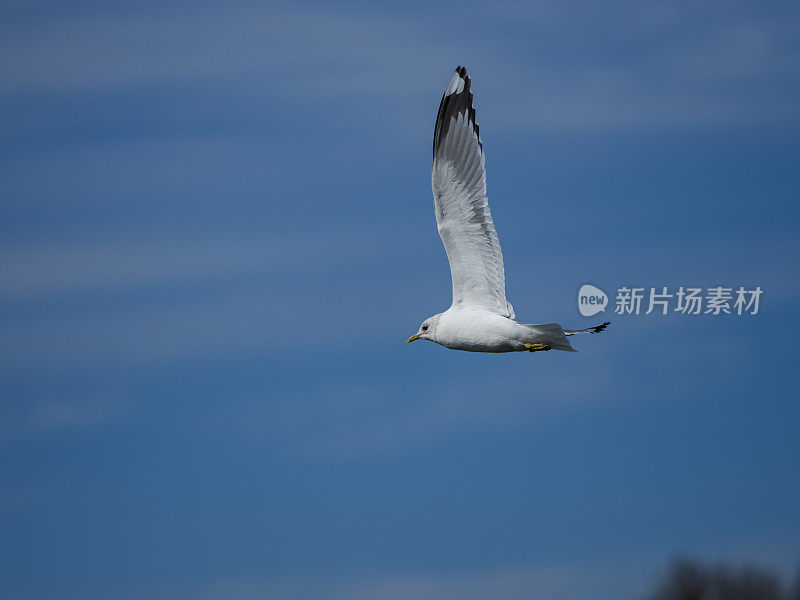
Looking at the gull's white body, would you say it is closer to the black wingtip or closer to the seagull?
the seagull

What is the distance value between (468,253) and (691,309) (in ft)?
18.3

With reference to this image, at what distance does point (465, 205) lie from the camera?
32938mm

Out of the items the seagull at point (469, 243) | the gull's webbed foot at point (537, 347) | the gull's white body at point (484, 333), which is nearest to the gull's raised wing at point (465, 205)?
the seagull at point (469, 243)

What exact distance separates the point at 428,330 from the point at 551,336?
265 centimetres

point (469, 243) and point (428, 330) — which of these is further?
point (428, 330)

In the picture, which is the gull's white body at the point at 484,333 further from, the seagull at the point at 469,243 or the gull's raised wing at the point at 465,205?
the gull's raised wing at the point at 465,205

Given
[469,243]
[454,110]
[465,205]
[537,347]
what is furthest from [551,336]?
[454,110]

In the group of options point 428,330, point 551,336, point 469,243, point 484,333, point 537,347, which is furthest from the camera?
point 428,330

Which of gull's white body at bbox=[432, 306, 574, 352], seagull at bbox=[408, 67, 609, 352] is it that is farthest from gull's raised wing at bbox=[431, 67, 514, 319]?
gull's white body at bbox=[432, 306, 574, 352]

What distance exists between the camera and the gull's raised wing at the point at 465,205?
3278 cm

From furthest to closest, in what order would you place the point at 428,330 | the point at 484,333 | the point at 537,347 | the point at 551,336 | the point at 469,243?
the point at 428,330 → the point at 469,243 → the point at 484,333 → the point at 537,347 → the point at 551,336

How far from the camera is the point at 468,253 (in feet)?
109

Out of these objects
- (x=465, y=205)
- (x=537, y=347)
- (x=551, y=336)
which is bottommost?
(x=537, y=347)

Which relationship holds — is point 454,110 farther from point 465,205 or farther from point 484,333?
point 484,333
